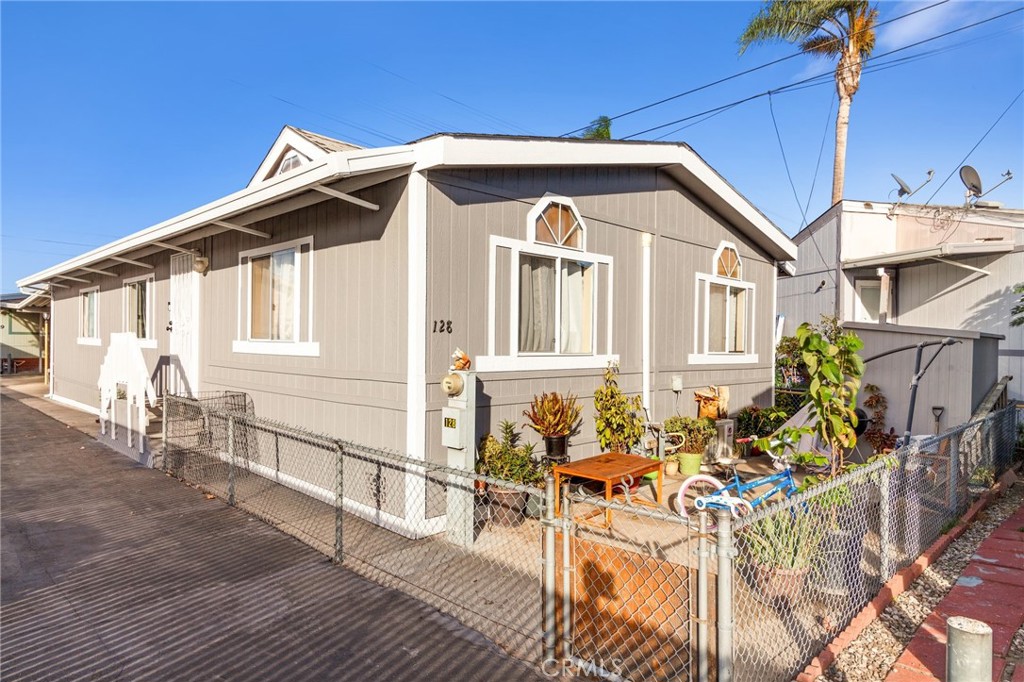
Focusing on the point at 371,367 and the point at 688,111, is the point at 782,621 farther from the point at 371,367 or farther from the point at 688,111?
the point at 688,111

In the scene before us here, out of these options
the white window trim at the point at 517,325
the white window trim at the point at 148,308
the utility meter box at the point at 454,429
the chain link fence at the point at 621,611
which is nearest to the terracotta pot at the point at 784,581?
the chain link fence at the point at 621,611

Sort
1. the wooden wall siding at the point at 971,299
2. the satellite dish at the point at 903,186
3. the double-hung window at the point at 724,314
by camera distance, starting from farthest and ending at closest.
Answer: the satellite dish at the point at 903,186
the wooden wall siding at the point at 971,299
the double-hung window at the point at 724,314

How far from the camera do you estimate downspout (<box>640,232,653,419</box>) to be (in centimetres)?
748

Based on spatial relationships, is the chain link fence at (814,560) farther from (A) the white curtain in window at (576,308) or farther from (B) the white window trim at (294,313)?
(B) the white window trim at (294,313)

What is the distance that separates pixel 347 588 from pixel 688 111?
40.6 ft

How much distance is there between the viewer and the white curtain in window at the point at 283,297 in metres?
6.59

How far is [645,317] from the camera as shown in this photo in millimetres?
7512

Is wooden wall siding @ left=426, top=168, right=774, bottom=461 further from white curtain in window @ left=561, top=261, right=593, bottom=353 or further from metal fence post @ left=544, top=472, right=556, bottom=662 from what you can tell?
metal fence post @ left=544, top=472, right=556, bottom=662

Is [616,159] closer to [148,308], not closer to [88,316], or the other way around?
[148,308]

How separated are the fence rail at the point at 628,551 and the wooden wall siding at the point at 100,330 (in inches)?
159

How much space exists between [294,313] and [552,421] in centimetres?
320

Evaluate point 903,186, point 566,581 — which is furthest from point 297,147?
point 903,186

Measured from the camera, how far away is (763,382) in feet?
32.9

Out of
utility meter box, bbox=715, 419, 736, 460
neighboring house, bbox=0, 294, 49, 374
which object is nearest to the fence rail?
utility meter box, bbox=715, 419, 736, 460
